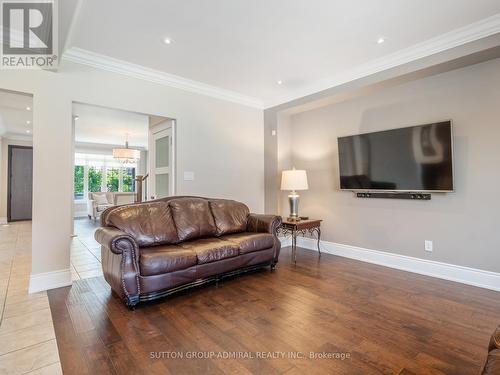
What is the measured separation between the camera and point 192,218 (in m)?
3.41

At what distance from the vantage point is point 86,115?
Answer: 5711mm

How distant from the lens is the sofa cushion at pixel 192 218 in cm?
328

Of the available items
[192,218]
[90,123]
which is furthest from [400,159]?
[90,123]

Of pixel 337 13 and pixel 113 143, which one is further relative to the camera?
pixel 113 143

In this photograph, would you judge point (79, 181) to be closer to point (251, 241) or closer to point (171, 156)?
point (171, 156)

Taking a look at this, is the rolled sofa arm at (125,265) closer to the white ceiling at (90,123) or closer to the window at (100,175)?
the white ceiling at (90,123)

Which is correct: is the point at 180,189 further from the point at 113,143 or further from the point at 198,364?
the point at 113,143

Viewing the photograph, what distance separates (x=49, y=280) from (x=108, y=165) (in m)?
7.92

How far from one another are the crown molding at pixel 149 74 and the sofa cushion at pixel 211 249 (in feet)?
7.38

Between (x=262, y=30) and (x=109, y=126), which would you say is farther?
(x=109, y=126)

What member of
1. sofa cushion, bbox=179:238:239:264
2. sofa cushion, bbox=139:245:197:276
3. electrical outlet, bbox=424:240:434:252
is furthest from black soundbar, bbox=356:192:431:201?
sofa cushion, bbox=139:245:197:276

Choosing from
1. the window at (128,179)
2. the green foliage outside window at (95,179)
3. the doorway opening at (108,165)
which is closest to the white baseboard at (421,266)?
the doorway opening at (108,165)

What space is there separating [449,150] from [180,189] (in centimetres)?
342

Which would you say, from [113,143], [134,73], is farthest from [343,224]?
[113,143]
